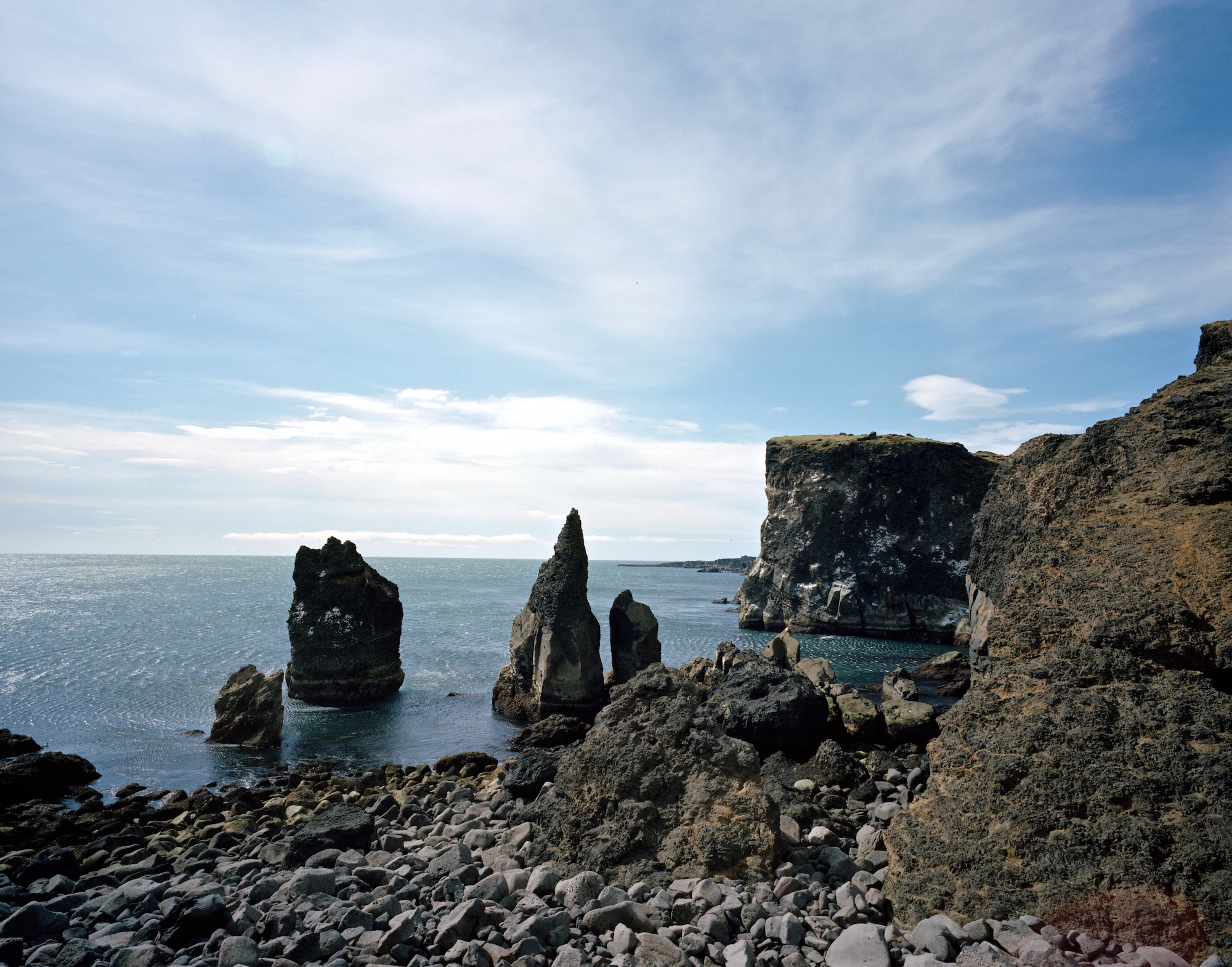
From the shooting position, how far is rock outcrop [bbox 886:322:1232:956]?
595cm

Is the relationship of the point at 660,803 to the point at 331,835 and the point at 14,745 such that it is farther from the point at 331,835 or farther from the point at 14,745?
the point at 14,745

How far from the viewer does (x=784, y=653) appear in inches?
1150

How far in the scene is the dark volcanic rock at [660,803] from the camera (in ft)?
25.8

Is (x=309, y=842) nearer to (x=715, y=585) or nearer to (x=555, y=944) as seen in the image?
(x=555, y=944)

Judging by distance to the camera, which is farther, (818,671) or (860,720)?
(818,671)

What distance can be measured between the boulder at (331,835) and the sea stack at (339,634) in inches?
937

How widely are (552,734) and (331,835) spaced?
42.6ft

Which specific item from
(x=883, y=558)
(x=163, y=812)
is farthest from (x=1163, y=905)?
(x=883, y=558)

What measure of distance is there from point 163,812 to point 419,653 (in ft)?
104

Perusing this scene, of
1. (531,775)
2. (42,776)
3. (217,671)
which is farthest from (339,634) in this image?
(531,775)

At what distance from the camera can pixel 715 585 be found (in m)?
166

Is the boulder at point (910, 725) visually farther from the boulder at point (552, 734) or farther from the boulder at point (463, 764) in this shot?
the boulder at point (463, 764)

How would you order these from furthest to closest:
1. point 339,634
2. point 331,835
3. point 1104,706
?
point 339,634, point 331,835, point 1104,706

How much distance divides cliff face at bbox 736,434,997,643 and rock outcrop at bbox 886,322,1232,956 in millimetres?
60724
